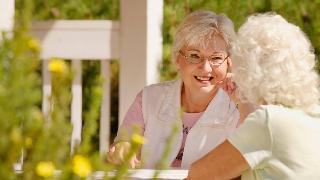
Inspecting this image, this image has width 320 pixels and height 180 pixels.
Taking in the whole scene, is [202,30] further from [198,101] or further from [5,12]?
[5,12]

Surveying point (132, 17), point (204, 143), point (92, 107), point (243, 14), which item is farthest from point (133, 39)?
point (92, 107)

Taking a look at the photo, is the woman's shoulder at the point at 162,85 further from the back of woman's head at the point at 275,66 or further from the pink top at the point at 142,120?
the back of woman's head at the point at 275,66

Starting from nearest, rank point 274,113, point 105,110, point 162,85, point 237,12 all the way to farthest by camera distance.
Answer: point 274,113 → point 162,85 → point 105,110 → point 237,12

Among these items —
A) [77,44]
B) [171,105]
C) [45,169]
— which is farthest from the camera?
[77,44]

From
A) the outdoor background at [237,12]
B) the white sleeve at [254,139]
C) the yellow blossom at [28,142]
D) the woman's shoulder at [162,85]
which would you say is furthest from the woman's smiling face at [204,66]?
the yellow blossom at [28,142]

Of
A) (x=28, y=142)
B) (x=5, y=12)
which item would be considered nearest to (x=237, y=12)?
(x=5, y=12)

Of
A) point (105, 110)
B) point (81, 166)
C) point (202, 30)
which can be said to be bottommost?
point (105, 110)

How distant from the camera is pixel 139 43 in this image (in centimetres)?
473

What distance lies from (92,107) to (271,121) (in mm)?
1385

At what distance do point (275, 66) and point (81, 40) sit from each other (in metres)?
2.32

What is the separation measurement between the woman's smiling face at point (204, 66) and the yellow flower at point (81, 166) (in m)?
2.59

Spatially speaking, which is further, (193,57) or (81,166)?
(193,57)

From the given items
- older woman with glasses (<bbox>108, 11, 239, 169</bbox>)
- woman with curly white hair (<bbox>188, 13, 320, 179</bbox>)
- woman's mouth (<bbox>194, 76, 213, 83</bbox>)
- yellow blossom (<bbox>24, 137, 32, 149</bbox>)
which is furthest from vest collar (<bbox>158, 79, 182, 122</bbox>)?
yellow blossom (<bbox>24, 137, 32, 149</bbox>)

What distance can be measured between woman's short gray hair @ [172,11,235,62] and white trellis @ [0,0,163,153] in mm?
869
